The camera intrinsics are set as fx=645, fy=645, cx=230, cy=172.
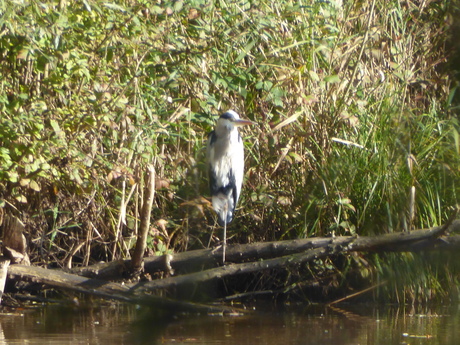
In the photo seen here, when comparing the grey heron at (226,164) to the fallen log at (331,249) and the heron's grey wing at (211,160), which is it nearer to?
the heron's grey wing at (211,160)

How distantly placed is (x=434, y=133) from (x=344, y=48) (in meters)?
0.85

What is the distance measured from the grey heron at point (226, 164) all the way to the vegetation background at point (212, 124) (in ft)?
0.37

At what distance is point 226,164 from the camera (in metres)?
4.08

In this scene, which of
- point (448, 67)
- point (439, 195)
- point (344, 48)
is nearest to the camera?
point (448, 67)

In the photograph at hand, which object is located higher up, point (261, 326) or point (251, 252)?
point (251, 252)

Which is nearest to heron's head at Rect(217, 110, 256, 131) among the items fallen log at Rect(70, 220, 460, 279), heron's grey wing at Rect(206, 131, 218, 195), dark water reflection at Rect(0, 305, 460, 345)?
heron's grey wing at Rect(206, 131, 218, 195)

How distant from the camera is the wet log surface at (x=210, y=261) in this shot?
308 cm

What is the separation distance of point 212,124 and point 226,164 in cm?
27

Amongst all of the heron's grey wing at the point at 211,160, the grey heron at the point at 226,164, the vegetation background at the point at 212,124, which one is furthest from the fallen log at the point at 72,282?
the heron's grey wing at the point at 211,160

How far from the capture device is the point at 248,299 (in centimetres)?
401

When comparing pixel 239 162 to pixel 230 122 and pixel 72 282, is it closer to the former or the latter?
pixel 230 122

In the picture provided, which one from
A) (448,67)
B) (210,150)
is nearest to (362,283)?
(210,150)

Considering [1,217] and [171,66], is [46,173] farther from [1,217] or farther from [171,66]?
[171,66]

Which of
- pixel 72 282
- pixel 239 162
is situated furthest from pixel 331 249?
pixel 72 282
